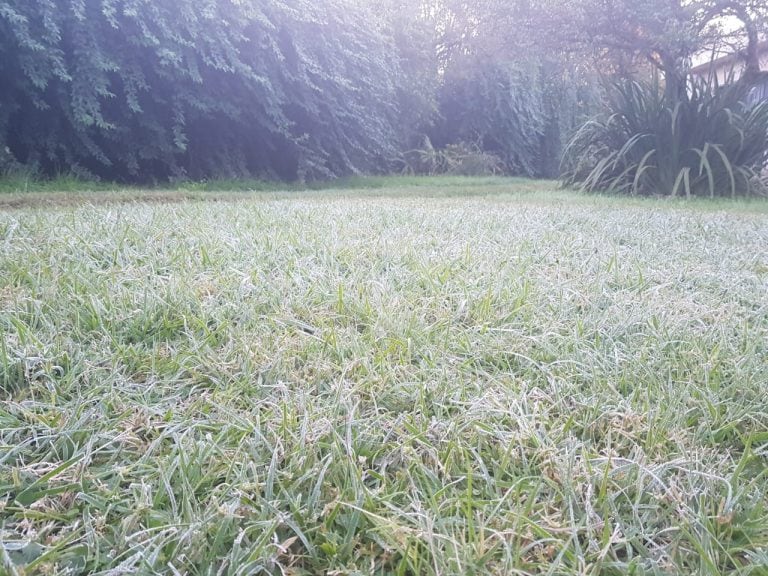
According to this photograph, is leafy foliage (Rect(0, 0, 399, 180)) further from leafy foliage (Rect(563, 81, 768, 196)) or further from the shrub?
leafy foliage (Rect(563, 81, 768, 196))

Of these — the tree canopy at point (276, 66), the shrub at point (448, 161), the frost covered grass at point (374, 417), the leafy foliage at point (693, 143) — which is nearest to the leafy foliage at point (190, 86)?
the tree canopy at point (276, 66)

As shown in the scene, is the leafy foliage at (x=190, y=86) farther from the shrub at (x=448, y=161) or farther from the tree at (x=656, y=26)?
the tree at (x=656, y=26)

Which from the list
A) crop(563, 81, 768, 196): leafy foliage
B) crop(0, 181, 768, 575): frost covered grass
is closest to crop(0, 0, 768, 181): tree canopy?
crop(563, 81, 768, 196): leafy foliage

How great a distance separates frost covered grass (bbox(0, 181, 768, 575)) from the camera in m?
0.64

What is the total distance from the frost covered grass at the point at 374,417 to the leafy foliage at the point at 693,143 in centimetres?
393

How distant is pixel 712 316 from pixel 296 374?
1043 millimetres

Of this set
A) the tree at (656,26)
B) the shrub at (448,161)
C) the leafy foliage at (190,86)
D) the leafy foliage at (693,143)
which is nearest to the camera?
the leafy foliage at (190,86)

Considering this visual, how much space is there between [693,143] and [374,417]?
18.1ft

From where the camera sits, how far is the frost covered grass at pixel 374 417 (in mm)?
641

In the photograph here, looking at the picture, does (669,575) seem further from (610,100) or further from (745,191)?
(610,100)

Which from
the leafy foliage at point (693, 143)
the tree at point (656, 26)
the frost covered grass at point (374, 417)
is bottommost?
the frost covered grass at point (374, 417)

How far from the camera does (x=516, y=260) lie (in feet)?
6.23

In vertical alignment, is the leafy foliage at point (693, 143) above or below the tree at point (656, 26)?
below

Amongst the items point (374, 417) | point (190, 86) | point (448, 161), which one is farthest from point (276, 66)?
point (374, 417)
